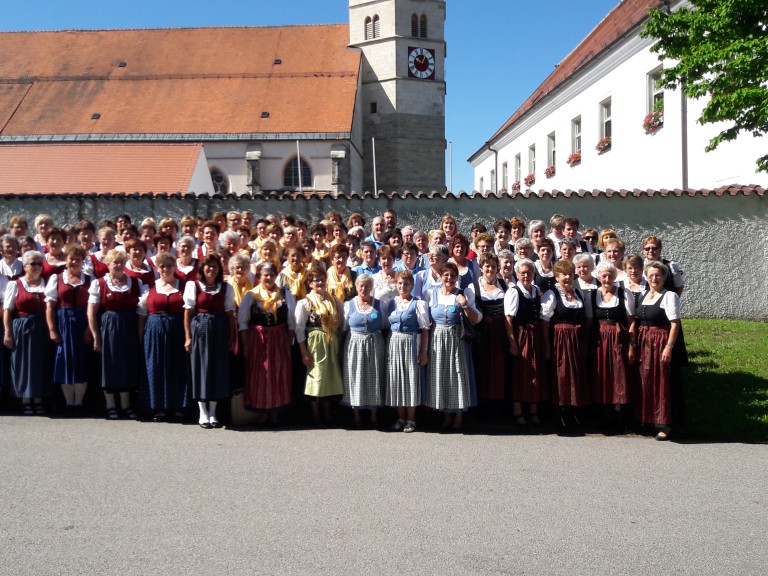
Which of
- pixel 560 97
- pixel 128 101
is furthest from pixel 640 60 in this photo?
pixel 128 101

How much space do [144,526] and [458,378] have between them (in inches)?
135

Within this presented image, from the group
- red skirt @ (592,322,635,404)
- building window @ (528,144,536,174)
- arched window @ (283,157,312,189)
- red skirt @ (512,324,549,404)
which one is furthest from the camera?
arched window @ (283,157,312,189)

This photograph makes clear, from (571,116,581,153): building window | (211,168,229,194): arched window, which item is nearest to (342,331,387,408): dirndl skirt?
(571,116,581,153): building window

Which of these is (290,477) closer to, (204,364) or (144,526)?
(144,526)

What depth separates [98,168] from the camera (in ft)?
70.1

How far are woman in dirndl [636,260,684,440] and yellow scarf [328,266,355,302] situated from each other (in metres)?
2.85

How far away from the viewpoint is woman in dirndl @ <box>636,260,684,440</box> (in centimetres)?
664

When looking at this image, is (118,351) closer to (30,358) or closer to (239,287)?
(30,358)

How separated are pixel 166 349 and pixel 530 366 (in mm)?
3556

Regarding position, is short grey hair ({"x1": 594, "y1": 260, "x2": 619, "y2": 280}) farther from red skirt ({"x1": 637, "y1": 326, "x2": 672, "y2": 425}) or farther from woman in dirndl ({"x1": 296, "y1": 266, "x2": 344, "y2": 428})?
woman in dirndl ({"x1": 296, "y1": 266, "x2": 344, "y2": 428})

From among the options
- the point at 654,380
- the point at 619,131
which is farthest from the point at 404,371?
the point at 619,131

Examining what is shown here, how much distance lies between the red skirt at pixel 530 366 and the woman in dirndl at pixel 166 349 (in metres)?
3.25

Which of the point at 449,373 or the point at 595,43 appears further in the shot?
the point at 595,43

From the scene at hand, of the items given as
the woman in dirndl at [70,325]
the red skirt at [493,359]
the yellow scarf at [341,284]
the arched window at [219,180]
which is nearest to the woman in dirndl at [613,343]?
the red skirt at [493,359]
